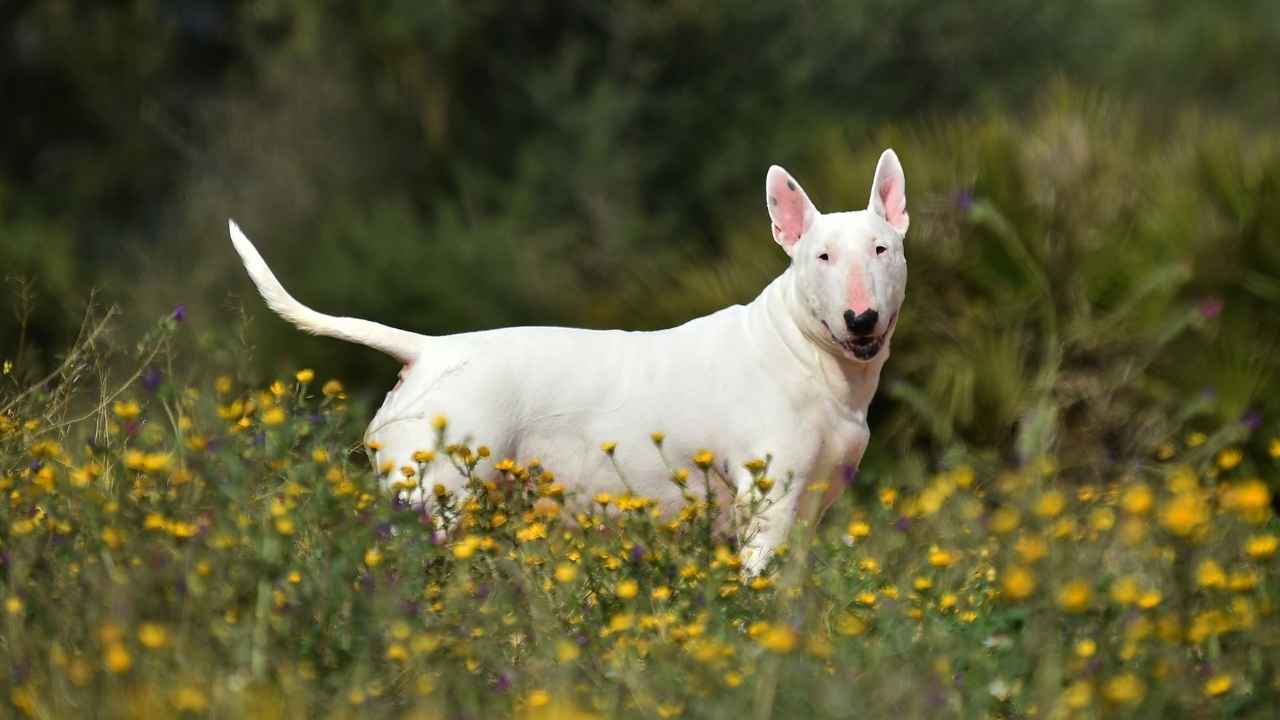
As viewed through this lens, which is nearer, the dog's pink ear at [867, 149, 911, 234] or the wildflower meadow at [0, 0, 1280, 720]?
the wildflower meadow at [0, 0, 1280, 720]

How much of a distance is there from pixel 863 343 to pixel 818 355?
0.20 m

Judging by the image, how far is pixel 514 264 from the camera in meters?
14.1

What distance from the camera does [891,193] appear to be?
16.6 feet

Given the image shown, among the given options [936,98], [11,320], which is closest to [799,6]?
[936,98]

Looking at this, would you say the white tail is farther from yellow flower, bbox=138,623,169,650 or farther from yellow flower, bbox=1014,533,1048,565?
yellow flower, bbox=1014,533,1048,565

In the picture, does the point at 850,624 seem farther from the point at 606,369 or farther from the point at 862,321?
the point at 606,369

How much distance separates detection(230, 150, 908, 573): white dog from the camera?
15.1 ft

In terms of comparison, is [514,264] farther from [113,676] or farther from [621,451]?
[113,676]

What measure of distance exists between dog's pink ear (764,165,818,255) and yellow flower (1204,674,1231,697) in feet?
6.96

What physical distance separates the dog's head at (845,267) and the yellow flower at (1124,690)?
1711 millimetres

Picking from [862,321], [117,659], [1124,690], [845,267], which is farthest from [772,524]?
[117,659]

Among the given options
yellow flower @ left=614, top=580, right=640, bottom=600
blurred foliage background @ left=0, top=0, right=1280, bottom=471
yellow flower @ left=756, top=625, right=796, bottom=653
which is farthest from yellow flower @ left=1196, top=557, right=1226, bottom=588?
blurred foliage background @ left=0, top=0, right=1280, bottom=471

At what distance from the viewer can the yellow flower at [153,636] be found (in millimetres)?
2850

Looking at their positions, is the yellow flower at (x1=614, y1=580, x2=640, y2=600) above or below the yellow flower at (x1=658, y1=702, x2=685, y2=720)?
below
